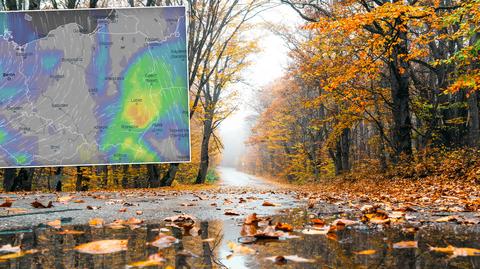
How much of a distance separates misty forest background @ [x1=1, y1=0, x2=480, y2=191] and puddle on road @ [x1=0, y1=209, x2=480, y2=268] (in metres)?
7.27

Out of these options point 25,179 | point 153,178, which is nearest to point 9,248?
point 25,179

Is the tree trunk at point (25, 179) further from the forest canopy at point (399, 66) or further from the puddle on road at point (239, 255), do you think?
the puddle on road at point (239, 255)

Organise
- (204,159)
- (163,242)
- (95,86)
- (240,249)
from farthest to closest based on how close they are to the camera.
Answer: (204,159) < (95,86) < (163,242) < (240,249)

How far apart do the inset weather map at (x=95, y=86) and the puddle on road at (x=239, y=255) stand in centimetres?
460

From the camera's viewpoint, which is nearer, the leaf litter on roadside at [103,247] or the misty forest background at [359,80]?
the leaf litter on roadside at [103,247]

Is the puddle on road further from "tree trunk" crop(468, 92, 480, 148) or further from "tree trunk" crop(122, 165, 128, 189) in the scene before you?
"tree trunk" crop(122, 165, 128, 189)

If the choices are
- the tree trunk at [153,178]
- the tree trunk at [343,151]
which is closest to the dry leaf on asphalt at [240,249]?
the tree trunk at [153,178]

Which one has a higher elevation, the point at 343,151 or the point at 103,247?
the point at 343,151

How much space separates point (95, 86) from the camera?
23.7ft

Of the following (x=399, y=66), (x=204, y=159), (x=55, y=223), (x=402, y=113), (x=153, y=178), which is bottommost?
(x=153, y=178)

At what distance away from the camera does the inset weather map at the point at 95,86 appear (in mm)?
7238

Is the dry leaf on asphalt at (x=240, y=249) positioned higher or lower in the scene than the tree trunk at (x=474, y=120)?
lower

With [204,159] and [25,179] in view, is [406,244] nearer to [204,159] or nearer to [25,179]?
[25,179]

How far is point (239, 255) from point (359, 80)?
58.4 feet
